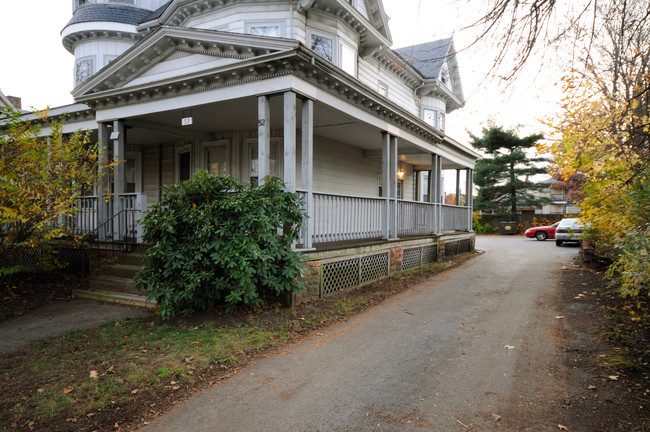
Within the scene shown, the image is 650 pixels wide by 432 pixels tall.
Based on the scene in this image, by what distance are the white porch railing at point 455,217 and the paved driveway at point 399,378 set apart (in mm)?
7404

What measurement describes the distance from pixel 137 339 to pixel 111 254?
14.2 feet

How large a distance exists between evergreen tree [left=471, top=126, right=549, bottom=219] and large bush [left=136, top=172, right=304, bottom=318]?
28354 mm

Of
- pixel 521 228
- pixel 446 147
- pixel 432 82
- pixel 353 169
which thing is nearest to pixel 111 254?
pixel 353 169

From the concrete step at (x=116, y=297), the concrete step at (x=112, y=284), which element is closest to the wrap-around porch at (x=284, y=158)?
the concrete step at (x=112, y=284)

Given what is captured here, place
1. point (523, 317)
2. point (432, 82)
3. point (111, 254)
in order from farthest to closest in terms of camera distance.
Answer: point (432, 82) < point (111, 254) < point (523, 317)

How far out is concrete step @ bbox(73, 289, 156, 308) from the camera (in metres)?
7.20

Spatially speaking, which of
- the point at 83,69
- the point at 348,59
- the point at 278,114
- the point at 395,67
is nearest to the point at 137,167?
the point at 83,69

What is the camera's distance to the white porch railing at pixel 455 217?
48.1 ft

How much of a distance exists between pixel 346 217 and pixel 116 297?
4990 millimetres

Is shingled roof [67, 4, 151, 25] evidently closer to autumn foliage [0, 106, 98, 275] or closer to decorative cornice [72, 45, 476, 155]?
decorative cornice [72, 45, 476, 155]

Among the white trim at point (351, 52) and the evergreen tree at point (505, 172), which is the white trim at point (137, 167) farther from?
the evergreen tree at point (505, 172)

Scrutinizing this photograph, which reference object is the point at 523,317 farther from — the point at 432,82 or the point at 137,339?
the point at 432,82

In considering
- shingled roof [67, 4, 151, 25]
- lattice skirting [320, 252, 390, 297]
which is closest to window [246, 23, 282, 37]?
shingled roof [67, 4, 151, 25]

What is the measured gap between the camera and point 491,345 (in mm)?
5367
